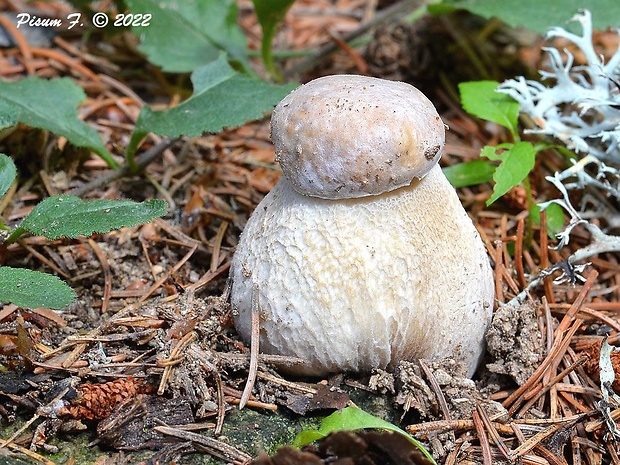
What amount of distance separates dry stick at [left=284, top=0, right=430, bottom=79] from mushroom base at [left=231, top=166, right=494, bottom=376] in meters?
1.84

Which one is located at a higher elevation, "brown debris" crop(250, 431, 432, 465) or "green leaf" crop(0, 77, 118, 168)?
"green leaf" crop(0, 77, 118, 168)

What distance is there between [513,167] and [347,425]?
1.28 meters

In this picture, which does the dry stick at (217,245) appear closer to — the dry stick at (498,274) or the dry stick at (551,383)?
the dry stick at (498,274)

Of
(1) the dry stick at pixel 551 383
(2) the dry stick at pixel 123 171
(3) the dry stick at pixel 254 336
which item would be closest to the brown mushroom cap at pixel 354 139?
(3) the dry stick at pixel 254 336

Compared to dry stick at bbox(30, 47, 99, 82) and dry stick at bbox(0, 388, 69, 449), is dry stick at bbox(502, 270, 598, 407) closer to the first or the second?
dry stick at bbox(0, 388, 69, 449)

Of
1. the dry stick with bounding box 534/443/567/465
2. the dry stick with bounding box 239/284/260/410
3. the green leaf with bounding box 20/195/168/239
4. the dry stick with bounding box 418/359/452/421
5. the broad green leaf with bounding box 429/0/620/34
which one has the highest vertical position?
the broad green leaf with bounding box 429/0/620/34

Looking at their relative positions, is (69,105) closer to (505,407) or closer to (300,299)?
(300,299)

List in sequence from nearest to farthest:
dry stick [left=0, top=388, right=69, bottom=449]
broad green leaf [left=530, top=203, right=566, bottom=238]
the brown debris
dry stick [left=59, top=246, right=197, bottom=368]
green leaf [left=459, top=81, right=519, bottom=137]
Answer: the brown debris
dry stick [left=0, top=388, right=69, bottom=449]
dry stick [left=59, top=246, right=197, bottom=368]
broad green leaf [left=530, top=203, right=566, bottom=238]
green leaf [left=459, top=81, right=519, bottom=137]

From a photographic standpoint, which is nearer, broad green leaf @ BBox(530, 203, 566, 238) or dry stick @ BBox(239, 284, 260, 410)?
dry stick @ BBox(239, 284, 260, 410)

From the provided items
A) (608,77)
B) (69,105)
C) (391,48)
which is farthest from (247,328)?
(391,48)

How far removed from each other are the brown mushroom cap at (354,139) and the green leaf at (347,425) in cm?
66

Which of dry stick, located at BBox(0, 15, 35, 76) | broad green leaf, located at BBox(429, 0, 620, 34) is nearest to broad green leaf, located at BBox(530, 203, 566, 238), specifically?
broad green leaf, located at BBox(429, 0, 620, 34)

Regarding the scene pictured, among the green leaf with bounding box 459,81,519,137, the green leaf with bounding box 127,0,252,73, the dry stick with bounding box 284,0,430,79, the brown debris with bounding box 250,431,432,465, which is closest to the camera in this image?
the brown debris with bounding box 250,431,432,465

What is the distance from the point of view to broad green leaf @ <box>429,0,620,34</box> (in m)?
3.08
